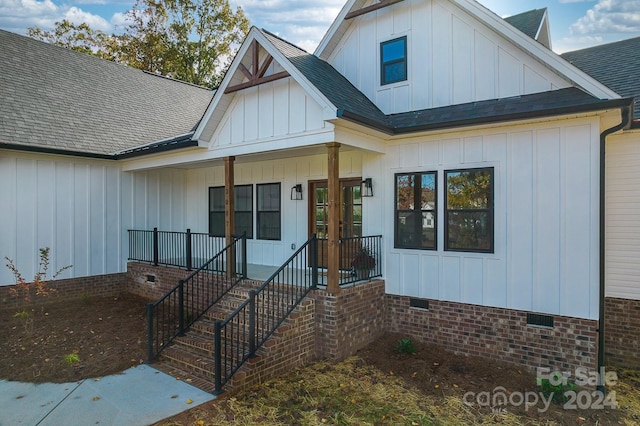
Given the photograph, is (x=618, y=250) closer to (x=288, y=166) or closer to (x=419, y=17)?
(x=419, y=17)

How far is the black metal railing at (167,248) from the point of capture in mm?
9953

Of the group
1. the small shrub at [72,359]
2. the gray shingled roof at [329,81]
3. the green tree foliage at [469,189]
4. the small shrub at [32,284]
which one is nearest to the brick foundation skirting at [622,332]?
the green tree foliage at [469,189]

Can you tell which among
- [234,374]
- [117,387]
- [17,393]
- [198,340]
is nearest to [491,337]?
[234,374]

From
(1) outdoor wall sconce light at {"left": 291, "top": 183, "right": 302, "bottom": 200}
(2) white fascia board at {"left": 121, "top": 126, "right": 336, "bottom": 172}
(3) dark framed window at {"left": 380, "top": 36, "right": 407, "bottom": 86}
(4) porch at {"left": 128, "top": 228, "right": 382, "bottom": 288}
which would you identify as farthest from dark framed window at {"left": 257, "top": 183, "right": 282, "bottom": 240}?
(3) dark framed window at {"left": 380, "top": 36, "right": 407, "bottom": 86}

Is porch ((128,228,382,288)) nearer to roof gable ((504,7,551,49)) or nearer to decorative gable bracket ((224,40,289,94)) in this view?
decorative gable bracket ((224,40,289,94))

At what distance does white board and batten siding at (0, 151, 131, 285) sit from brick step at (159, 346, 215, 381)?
4.94 metres

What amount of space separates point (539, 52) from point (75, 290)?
10960 millimetres

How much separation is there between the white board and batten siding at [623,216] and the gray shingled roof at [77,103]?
11.0 metres

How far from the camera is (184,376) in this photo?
546 centimetres

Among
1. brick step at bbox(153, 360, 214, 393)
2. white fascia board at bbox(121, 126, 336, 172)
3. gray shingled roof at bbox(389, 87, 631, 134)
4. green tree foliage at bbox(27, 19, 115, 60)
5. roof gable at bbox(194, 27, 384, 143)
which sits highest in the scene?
green tree foliage at bbox(27, 19, 115, 60)

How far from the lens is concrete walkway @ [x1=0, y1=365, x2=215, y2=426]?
170 inches

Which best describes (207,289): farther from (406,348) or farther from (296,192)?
(406,348)

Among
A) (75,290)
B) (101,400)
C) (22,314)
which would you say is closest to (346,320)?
(101,400)

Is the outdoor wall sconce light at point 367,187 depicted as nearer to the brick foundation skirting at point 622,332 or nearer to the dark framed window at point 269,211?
the dark framed window at point 269,211
